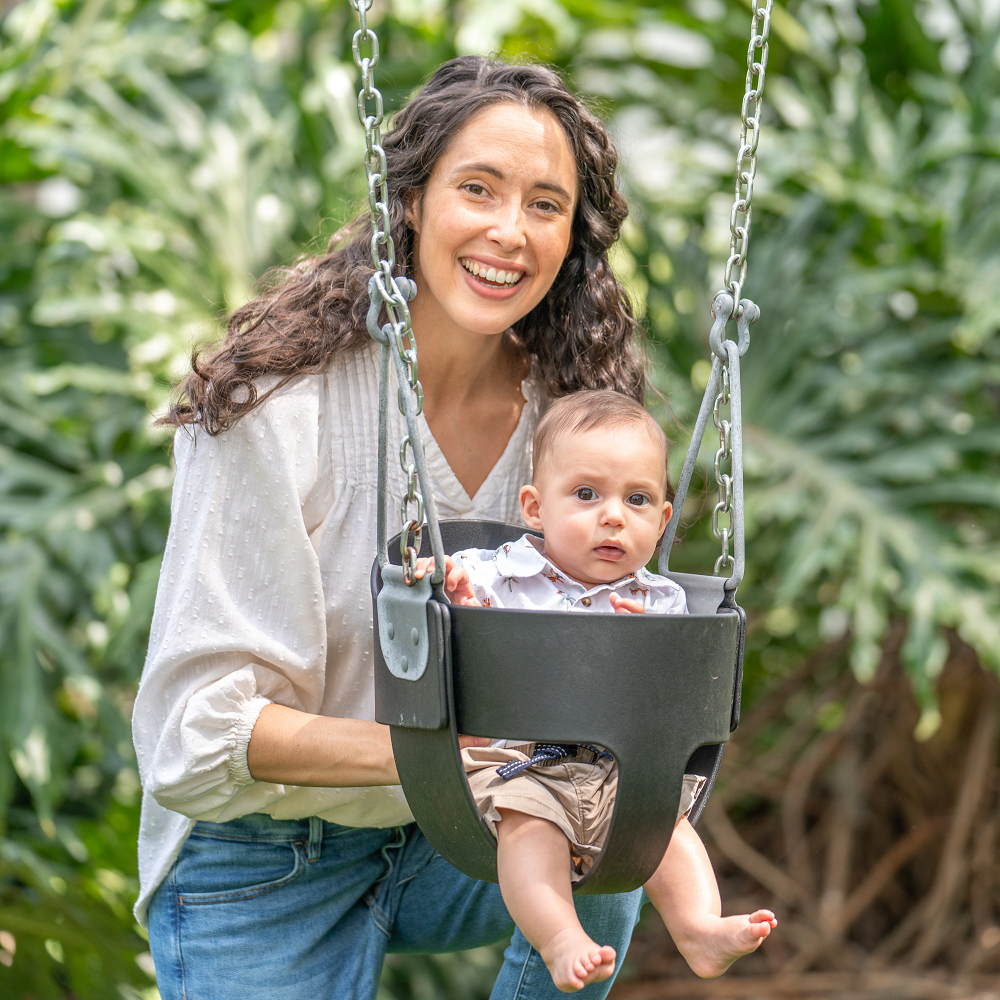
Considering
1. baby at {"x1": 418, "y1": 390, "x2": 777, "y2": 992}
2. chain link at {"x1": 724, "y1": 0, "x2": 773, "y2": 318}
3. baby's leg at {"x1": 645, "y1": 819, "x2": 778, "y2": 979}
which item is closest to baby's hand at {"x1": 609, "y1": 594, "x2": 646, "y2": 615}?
baby at {"x1": 418, "y1": 390, "x2": 777, "y2": 992}

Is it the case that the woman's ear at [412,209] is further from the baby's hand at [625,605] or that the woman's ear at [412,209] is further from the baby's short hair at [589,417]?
the baby's hand at [625,605]

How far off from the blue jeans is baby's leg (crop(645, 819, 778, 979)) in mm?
136

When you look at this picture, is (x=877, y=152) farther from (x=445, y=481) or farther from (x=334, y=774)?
(x=334, y=774)

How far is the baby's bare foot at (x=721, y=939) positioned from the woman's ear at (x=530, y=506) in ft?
1.55

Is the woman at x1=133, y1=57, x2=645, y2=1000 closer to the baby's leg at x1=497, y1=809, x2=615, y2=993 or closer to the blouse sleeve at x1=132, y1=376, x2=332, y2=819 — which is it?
the blouse sleeve at x1=132, y1=376, x2=332, y2=819

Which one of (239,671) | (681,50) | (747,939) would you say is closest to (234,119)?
(681,50)

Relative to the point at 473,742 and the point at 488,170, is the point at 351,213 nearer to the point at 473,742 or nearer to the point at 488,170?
the point at 488,170

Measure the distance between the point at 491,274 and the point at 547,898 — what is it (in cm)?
A: 70

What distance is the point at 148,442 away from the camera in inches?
110

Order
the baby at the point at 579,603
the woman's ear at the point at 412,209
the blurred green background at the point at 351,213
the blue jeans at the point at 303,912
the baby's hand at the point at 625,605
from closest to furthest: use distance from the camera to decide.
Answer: the baby at the point at 579,603 → the baby's hand at the point at 625,605 → the blue jeans at the point at 303,912 → the woman's ear at the point at 412,209 → the blurred green background at the point at 351,213

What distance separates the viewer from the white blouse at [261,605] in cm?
132

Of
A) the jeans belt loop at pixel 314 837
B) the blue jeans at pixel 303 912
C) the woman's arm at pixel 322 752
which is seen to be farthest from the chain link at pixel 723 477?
the jeans belt loop at pixel 314 837

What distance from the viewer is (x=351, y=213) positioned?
2.58 metres

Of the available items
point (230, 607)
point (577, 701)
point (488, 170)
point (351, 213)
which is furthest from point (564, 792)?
point (351, 213)
